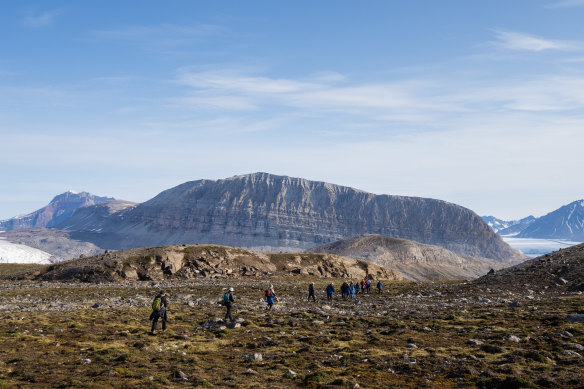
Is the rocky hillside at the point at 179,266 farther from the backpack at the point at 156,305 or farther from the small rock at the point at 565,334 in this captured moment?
the small rock at the point at 565,334

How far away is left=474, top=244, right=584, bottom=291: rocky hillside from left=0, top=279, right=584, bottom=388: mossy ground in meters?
21.6

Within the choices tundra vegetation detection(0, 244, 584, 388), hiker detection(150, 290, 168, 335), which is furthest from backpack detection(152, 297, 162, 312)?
tundra vegetation detection(0, 244, 584, 388)

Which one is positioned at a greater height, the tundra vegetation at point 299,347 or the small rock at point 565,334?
the small rock at point 565,334

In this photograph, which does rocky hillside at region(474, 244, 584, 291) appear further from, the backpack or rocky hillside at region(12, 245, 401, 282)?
rocky hillside at region(12, 245, 401, 282)

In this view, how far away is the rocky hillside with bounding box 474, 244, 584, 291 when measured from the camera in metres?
60.7

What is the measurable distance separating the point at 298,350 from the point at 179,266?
78294 mm

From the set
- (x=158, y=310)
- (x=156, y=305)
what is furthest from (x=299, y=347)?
(x=156, y=305)

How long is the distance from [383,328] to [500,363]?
11.3m

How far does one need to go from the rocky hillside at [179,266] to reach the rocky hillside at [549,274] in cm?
5119

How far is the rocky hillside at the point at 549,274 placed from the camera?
6069 cm

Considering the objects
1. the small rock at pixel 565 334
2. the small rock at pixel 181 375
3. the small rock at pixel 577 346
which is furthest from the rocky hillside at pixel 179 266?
the small rock at pixel 577 346

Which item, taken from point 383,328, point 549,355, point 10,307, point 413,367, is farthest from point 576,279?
point 10,307

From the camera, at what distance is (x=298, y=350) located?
83.0ft

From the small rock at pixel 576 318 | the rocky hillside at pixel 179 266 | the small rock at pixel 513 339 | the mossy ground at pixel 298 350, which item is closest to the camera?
the mossy ground at pixel 298 350
